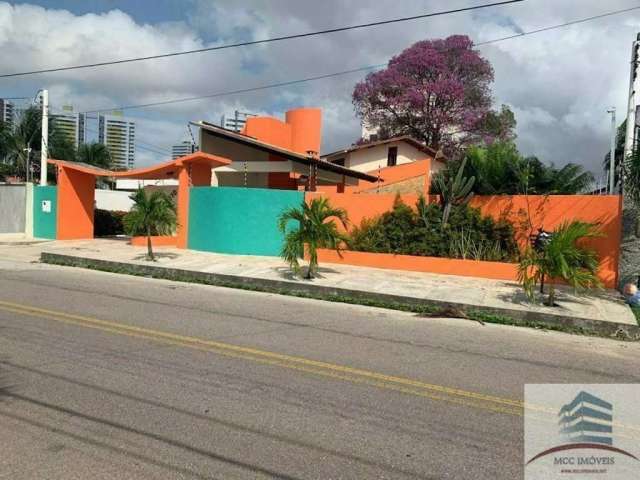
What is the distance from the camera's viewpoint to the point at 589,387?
5.88 meters

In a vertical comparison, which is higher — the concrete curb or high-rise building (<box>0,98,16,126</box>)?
high-rise building (<box>0,98,16,126</box>)

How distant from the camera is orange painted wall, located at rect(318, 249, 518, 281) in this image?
13.4 metres

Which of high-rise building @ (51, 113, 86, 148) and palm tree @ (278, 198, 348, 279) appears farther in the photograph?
high-rise building @ (51, 113, 86, 148)

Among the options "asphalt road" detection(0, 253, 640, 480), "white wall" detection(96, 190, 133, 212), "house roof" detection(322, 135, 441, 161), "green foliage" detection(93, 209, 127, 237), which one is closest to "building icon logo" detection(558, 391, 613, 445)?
"asphalt road" detection(0, 253, 640, 480)

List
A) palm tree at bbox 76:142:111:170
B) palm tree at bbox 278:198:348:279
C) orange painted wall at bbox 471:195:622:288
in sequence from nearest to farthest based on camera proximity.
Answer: palm tree at bbox 278:198:348:279 → orange painted wall at bbox 471:195:622:288 → palm tree at bbox 76:142:111:170

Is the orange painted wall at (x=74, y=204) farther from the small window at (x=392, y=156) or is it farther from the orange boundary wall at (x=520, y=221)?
the small window at (x=392, y=156)

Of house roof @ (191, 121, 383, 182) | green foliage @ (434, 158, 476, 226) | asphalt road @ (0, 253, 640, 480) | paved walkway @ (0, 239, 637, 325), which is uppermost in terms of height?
house roof @ (191, 121, 383, 182)

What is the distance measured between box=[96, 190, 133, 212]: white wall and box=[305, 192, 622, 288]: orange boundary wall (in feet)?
93.4

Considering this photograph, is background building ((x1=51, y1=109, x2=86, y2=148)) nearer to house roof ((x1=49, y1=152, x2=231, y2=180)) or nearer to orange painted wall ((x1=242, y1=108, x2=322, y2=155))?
orange painted wall ((x1=242, y1=108, x2=322, y2=155))

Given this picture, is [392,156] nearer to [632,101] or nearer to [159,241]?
[159,241]

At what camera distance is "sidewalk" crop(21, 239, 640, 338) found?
31.1 ft

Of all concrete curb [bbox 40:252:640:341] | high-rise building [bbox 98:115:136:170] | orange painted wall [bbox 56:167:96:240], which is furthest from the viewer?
high-rise building [bbox 98:115:136:170]

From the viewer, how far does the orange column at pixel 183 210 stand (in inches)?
723

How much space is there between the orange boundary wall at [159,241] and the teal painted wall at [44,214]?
4.75 metres
